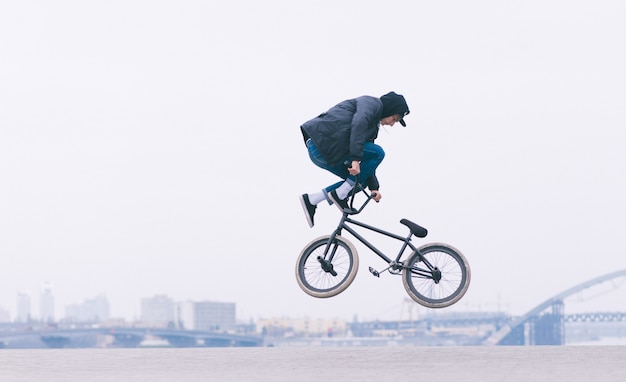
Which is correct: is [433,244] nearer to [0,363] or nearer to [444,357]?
[444,357]

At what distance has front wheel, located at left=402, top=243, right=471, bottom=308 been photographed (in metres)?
15.4

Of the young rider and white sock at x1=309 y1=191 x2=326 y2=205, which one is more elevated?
the young rider

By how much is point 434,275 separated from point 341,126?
113 inches

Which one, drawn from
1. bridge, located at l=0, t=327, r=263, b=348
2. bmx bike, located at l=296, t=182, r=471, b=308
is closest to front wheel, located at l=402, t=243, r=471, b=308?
bmx bike, located at l=296, t=182, r=471, b=308

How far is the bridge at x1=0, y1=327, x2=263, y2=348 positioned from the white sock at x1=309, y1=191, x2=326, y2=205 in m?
148

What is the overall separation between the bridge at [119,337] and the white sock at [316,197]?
148 meters

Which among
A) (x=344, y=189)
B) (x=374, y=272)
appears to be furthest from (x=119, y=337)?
(x=374, y=272)

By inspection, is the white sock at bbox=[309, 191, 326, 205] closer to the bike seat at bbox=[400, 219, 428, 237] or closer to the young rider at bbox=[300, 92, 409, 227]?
the young rider at bbox=[300, 92, 409, 227]

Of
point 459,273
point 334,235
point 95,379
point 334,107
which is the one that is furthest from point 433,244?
point 95,379

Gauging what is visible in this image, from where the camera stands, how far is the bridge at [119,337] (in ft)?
547

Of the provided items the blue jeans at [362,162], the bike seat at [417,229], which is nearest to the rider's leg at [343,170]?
the blue jeans at [362,162]

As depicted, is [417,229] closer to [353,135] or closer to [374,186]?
[374,186]

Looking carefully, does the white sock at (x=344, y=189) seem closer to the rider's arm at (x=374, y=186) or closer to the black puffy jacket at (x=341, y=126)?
the rider's arm at (x=374, y=186)

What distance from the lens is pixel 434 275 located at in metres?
15.5
